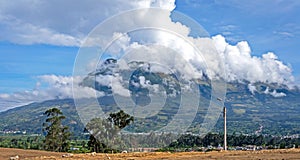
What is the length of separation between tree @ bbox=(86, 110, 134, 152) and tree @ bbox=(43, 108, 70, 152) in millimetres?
6465

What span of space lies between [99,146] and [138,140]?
7.78 metres

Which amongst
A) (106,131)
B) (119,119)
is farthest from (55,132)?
(119,119)

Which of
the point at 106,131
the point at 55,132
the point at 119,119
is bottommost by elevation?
the point at 106,131

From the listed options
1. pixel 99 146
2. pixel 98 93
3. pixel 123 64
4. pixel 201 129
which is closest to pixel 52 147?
pixel 99 146

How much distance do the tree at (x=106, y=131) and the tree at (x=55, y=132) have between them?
6.46m

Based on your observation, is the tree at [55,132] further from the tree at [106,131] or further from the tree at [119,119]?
the tree at [119,119]

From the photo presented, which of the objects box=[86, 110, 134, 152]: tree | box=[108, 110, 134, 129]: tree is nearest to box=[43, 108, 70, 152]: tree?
box=[86, 110, 134, 152]: tree

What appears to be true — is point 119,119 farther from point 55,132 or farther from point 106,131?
point 55,132

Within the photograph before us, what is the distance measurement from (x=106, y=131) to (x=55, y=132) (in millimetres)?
10698

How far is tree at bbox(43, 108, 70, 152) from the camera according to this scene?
79.1 meters

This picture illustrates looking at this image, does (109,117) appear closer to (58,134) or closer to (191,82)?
(58,134)

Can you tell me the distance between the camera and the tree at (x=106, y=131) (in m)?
71.0

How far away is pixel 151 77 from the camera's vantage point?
2008 inches

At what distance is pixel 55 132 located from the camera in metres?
79.4
